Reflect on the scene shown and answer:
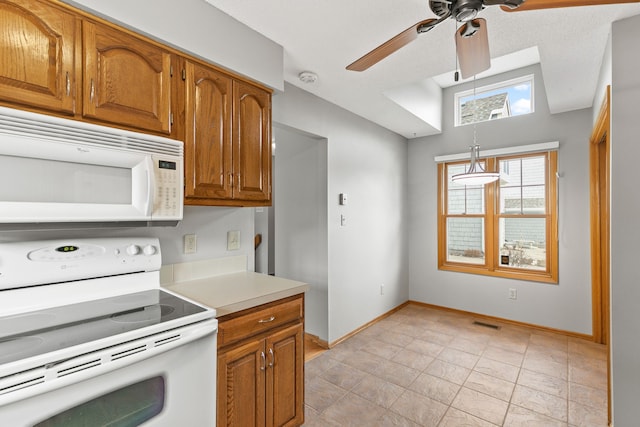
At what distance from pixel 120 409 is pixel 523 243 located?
4197mm

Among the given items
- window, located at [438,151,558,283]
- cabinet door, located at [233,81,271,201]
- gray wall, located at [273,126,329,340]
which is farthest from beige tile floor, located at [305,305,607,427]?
cabinet door, located at [233,81,271,201]

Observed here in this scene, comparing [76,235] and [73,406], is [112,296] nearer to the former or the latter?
[76,235]

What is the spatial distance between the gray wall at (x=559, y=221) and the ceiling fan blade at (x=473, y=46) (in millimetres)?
2530

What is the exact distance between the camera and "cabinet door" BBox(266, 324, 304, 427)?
5.52ft

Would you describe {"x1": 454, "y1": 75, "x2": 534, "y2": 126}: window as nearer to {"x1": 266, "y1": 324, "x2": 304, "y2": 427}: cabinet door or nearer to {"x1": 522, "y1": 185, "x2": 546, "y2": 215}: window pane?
{"x1": 522, "y1": 185, "x2": 546, "y2": 215}: window pane

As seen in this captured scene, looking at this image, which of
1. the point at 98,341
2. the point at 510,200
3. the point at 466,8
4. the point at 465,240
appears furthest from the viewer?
the point at 465,240

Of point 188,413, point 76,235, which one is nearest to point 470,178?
point 188,413

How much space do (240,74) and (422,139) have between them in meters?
3.27

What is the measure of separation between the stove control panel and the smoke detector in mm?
1701

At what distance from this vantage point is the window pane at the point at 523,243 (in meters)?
3.64

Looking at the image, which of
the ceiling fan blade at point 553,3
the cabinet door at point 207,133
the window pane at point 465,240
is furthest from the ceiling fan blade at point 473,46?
the window pane at point 465,240

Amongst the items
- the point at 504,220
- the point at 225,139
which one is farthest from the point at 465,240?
the point at 225,139

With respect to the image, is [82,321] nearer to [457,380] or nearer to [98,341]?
[98,341]

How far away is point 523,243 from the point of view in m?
3.76
